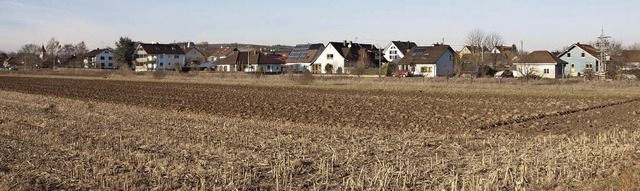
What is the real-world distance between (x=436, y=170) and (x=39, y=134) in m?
10.2

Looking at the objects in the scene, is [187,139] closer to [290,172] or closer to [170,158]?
[170,158]

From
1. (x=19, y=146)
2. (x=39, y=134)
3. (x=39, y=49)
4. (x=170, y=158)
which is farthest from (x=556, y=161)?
(x=39, y=49)

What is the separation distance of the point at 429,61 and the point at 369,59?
16.6m

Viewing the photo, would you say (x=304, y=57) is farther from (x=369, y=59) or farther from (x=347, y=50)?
(x=369, y=59)

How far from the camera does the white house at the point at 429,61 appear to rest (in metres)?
70.0

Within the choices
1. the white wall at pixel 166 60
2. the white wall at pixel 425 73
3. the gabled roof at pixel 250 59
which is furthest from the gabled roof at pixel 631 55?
the white wall at pixel 166 60

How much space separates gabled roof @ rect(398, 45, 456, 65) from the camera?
70.4 meters

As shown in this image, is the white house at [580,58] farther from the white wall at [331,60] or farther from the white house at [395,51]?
the white wall at [331,60]

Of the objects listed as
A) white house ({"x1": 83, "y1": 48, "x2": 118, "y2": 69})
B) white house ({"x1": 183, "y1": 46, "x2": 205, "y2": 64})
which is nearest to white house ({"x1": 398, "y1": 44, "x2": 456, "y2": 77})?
white house ({"x1": 183, "y1": 46, "x2": 205, "y2": 64})

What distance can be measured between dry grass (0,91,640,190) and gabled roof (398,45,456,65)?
54.5 metres

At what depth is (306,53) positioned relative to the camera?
93.1m

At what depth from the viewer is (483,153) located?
11781 mm

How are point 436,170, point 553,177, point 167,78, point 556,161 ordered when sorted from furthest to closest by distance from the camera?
point 167,78 < point 556,161 < point 436,170 < point 553,177

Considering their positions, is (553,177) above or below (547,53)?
below
